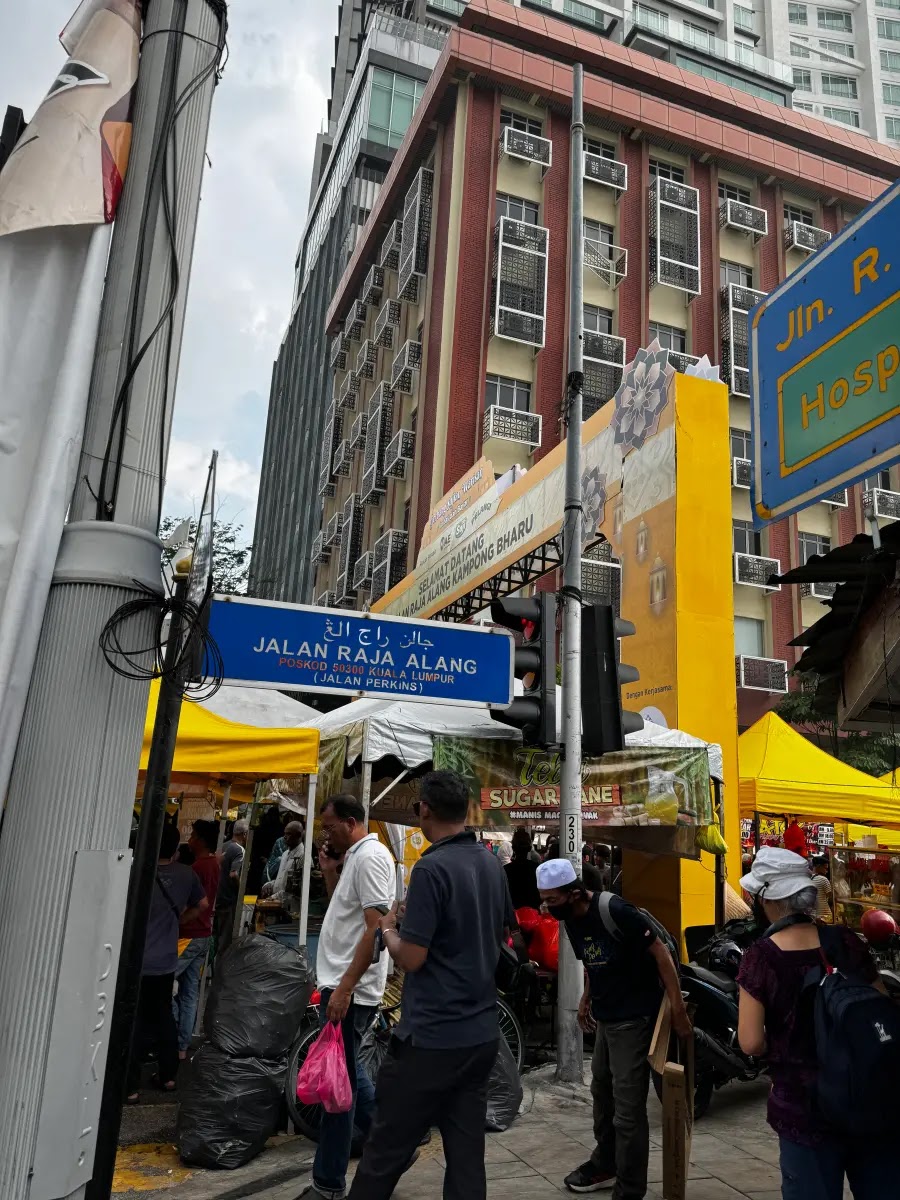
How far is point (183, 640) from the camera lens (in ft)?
9.11

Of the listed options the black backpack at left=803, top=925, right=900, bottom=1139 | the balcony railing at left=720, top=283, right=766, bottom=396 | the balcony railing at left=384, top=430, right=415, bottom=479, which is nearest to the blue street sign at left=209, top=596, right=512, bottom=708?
the black backpack at left=803, top=925, right=900, bottom=1139

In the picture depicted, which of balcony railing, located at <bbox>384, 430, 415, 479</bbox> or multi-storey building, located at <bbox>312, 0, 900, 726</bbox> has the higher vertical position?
multi-storey building, located at <bbox>312, 0, 900, 726</bbox>

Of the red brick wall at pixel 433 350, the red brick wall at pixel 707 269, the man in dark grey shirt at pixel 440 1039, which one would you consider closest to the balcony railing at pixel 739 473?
the red brick wall at pixel 707 269

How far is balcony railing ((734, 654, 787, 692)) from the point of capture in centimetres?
2645

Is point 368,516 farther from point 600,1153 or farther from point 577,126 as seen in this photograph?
point 600,1153

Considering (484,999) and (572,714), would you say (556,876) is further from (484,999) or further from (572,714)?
(572,714)

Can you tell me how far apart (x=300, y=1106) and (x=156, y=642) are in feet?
12.9

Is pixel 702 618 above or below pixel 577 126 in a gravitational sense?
below

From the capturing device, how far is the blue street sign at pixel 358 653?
622 centimetres

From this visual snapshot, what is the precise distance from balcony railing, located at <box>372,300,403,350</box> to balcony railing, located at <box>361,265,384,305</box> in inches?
67.3

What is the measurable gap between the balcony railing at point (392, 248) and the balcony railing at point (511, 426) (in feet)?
33.9

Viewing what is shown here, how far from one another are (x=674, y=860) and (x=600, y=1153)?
7.87m

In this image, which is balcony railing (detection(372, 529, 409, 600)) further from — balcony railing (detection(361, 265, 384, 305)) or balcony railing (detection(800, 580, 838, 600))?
balcony railing (detection(800, 580, 838, 600))

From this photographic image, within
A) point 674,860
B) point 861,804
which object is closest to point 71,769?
point 674,860
